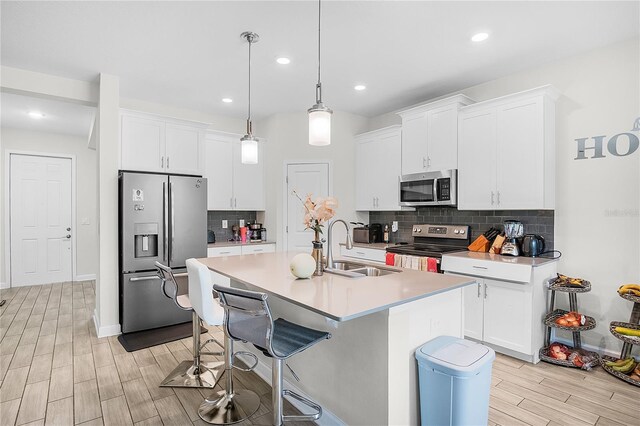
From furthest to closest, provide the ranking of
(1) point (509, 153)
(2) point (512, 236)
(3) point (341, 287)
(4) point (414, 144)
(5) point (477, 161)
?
(4) point (414, 144)
(5) point (477, 161)
(2) point (512, 236)
(1) point (509, 153)
(3) point (341, 287)

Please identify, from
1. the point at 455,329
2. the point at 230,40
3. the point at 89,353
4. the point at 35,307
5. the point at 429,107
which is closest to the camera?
the point at 455,329

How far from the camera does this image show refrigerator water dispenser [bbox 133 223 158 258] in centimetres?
376

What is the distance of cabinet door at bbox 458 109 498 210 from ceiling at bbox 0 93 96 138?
470 cm

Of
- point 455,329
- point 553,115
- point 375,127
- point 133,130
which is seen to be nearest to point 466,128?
point 553,115

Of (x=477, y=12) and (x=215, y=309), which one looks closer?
(x=215, y=309)

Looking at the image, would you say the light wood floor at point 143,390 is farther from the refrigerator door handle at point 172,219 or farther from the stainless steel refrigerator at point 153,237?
the refrigerator door handle at point 172,219

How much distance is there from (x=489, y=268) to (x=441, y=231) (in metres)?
1.06

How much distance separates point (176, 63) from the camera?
11.1ft

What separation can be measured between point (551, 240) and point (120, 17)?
13.7 ft

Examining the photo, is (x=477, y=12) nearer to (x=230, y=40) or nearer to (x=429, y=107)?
(x=429, y=107)

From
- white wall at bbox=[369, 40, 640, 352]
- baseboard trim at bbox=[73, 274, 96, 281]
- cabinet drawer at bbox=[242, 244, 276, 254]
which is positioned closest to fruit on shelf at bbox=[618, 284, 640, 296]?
white wall at bbox=[369, 40, 640, 352]

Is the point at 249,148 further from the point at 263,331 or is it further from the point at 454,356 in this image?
the point at 454,356

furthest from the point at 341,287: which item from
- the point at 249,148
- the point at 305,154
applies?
the point at 305,154

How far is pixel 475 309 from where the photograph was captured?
3.29m
